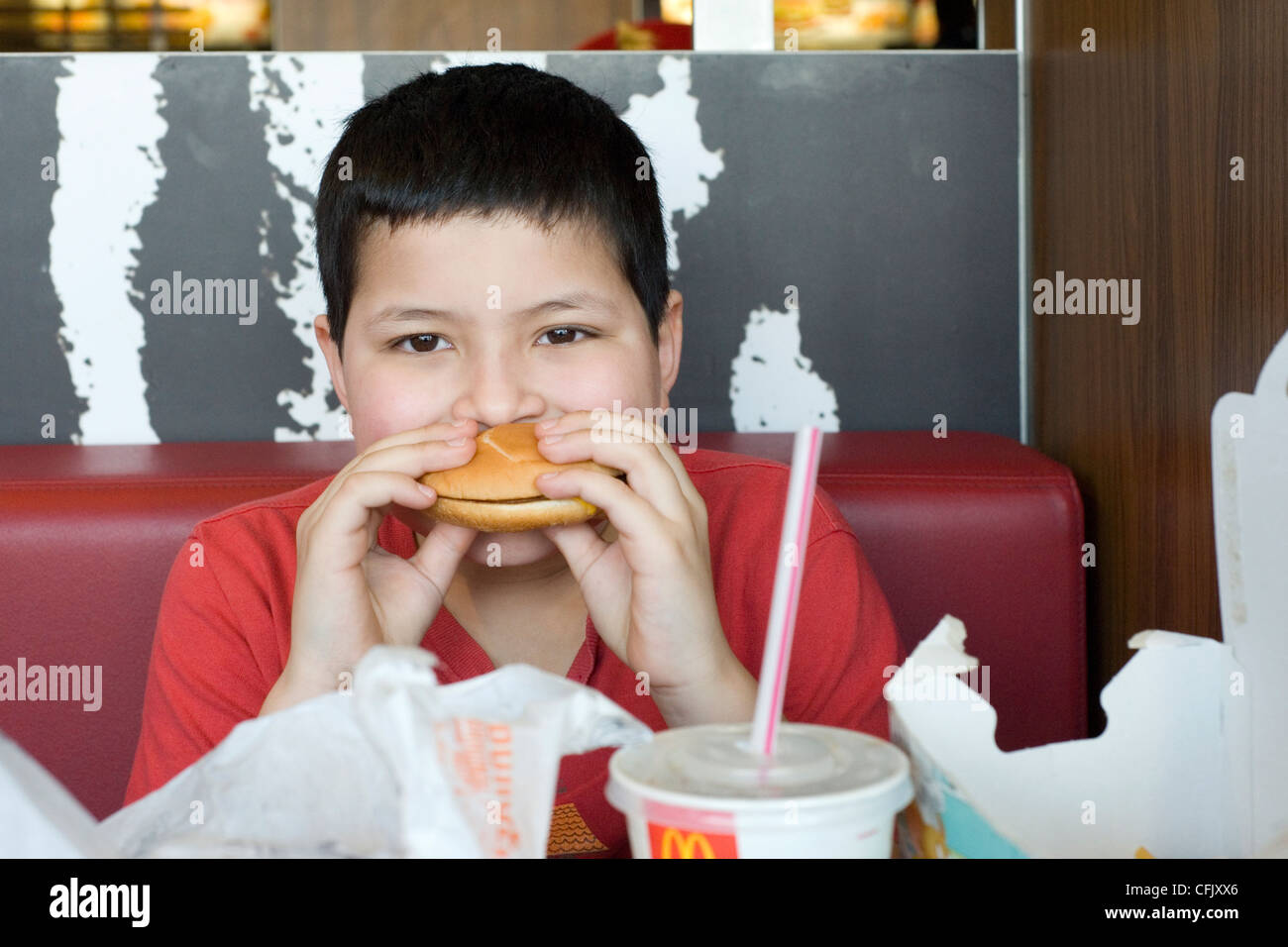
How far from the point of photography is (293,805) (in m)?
0.50

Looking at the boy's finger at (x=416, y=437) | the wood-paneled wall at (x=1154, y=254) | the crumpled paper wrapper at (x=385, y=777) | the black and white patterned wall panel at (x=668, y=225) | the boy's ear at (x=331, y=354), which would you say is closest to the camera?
the crumpled paper wrapper at (x=385, y=777)

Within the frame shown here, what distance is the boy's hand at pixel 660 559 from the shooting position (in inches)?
35.0

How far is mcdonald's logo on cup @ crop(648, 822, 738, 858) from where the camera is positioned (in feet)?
1.49

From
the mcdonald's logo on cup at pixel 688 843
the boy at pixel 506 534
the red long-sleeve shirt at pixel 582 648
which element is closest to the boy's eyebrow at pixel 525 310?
the boy at pixel 506 534

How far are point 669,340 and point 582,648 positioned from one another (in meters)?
0.41

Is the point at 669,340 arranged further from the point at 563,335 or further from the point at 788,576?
the point at 788,576

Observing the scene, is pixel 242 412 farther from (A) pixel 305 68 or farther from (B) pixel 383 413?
(B) pixel 383 413

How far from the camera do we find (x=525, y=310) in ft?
3.67

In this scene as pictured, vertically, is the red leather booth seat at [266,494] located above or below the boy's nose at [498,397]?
below

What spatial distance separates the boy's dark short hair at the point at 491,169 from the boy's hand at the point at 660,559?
302mm

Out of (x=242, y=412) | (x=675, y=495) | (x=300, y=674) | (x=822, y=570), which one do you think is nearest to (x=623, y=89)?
(x=242, y=412)

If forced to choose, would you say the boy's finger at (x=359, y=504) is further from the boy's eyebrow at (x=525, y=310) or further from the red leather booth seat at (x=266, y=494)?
the red leather booth seat at (x=266, y=494)

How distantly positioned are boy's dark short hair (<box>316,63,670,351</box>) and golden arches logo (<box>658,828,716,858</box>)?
2.64 ft

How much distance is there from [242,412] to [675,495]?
1.18 m
